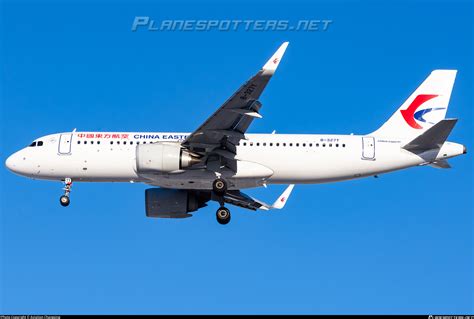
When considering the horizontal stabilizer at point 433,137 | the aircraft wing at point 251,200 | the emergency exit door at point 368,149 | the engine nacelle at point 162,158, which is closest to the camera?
the horizontal stabilizer at point 433,137

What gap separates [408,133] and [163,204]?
1430 cm

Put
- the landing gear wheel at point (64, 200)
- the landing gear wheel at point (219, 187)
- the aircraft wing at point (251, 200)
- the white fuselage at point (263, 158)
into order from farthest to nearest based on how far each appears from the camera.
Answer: the aircraft wing at point (251, 200) → the landing gear wheel at point (64, 200) → the white fuselage at point (263, 158) → the landing gear wheel at point (219, 187)

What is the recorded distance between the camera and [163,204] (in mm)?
54406

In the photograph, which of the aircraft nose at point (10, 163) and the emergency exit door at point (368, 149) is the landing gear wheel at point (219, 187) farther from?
the aircraft nose at point (10, 163)

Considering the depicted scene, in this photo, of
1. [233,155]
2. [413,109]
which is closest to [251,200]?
[233,155]

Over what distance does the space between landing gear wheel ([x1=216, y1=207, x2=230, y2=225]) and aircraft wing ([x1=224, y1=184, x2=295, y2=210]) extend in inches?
140

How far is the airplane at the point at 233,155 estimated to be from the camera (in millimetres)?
49594

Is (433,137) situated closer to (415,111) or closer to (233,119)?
(415,111)

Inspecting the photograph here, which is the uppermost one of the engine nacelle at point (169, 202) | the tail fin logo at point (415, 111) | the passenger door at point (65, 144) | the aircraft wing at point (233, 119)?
the tail fin logo at point (415, 111)

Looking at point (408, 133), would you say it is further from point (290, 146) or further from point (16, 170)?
point (16, 170)

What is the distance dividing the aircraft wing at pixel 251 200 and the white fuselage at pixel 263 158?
3.83 metres

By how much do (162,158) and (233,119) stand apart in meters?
4.36

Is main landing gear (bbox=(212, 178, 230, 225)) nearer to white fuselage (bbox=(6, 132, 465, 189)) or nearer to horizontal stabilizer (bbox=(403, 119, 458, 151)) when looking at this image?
white fuselage (bbox=(6, 132, 465, 189))

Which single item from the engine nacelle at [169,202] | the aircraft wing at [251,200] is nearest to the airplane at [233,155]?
the engine nacelle at [169,202]
